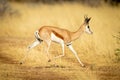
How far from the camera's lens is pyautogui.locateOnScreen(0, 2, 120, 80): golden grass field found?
6.28m

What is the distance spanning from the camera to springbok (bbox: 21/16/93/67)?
6.33m

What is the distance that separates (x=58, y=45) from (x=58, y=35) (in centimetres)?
12

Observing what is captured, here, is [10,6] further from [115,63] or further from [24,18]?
[115,63]

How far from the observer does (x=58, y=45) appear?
250 inches

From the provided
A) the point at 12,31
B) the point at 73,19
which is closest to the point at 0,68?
the point at 12,31

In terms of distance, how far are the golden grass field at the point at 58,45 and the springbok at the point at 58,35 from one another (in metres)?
0.05

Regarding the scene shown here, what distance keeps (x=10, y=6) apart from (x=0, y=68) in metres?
0.79

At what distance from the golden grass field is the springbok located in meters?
0.05

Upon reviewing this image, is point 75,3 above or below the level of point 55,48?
above

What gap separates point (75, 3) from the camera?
6605 millimetres

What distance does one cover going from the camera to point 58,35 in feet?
20.9

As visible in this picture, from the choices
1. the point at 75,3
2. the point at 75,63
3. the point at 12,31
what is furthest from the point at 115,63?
the point at 12,31

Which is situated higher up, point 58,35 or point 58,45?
point 58,35

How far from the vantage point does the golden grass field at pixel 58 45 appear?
247 inches
